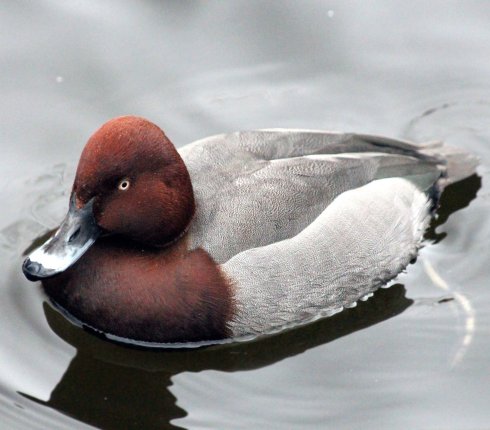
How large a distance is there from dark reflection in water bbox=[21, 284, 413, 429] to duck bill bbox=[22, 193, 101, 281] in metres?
0.64

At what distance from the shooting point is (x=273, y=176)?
677cm

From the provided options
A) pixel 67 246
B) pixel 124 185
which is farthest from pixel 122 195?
pixel 67 246

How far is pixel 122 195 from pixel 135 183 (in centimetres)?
10

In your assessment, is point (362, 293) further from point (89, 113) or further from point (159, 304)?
point (89, 113)

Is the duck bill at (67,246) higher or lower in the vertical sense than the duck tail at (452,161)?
lower

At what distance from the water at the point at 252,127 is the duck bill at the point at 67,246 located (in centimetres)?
63

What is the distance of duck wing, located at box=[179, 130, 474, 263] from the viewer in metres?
6.53

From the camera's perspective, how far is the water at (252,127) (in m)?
6.28

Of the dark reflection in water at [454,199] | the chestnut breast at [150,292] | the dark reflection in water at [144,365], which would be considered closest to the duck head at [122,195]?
the chestnut breast at [150,292]

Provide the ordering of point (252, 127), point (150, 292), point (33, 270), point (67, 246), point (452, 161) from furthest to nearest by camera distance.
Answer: point (252, 127) < point (452, 161) < point (150, 292) < point (67, 246) < point (33, 270)

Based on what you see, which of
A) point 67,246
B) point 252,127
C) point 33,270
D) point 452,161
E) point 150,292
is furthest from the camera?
point 252,127

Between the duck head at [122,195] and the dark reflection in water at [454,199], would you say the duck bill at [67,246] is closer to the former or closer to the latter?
the duck head at [122,195]

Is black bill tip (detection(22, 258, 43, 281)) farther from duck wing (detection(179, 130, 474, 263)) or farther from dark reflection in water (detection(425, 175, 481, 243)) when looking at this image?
dark reflection in water (detection(425, 175, 481, 243))

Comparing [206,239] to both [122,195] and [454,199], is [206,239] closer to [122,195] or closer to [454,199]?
[122,195]
